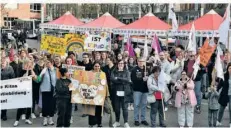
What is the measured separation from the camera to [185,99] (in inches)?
360

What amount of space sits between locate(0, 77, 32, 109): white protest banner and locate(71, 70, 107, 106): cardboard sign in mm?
1108

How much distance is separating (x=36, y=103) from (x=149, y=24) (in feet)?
29.8

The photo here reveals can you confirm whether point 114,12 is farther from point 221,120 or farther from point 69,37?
point 221,120

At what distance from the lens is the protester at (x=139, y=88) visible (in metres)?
9.44

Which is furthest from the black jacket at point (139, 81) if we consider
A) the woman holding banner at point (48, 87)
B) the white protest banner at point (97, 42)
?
the white protest banner at point (97, 42)

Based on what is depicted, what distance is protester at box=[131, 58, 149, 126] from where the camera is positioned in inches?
372

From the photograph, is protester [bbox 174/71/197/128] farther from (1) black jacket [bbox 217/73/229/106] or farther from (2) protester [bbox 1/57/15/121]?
(2) protester [bbox 1/57/15/121]

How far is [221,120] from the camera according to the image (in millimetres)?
10102

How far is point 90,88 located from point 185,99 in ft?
7.28

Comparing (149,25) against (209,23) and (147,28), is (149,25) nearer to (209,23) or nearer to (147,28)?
(147,28)

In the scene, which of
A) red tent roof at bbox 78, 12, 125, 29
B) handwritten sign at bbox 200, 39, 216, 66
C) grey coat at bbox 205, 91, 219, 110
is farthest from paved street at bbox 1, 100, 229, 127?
red tent roof at bbox 78, 12, 125, 29

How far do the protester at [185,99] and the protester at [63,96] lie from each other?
257 centimetres

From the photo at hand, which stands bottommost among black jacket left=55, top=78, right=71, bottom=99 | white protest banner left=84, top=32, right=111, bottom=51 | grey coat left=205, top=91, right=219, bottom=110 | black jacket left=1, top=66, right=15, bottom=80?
grey coat left=205, top=91, right=219, bottom=110

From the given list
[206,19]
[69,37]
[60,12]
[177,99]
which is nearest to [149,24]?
[206,19]
